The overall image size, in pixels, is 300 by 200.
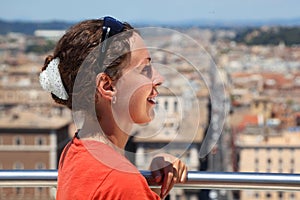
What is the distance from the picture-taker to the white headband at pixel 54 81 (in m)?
0.90

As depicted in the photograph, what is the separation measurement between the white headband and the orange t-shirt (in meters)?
0.06

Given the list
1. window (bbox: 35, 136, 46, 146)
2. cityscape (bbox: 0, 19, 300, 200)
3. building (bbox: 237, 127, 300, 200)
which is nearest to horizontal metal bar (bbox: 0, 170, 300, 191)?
cityscape (bbox: 0, 19, 300, 200)

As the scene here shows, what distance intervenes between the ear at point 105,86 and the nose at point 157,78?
2.1 inches

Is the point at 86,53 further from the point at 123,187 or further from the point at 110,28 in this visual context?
the point at 123,187

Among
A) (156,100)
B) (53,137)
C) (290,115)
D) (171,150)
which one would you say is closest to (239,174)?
(171,150)

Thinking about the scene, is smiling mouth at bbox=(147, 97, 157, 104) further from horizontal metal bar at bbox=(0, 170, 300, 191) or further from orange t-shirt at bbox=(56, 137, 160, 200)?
horizontal metal bar at bbox=(0, 170, 300, 191)

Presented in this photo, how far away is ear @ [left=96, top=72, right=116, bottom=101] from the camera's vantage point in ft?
2.80

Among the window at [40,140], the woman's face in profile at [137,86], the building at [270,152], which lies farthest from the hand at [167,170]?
the window at [40,140]

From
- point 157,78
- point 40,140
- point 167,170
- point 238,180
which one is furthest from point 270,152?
point 157,78

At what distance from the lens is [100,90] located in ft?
2.81

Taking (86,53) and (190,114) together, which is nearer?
(86,53)

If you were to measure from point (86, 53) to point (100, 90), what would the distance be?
0.05 metres

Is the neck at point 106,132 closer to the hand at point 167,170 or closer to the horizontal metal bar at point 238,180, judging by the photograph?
the hand at point 167,170

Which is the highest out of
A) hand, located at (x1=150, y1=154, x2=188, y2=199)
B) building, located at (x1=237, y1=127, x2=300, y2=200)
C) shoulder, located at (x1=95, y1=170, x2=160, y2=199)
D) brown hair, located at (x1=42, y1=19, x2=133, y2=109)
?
brown hair, located at (x1=42, y1=19, x2=133, y2=109)
